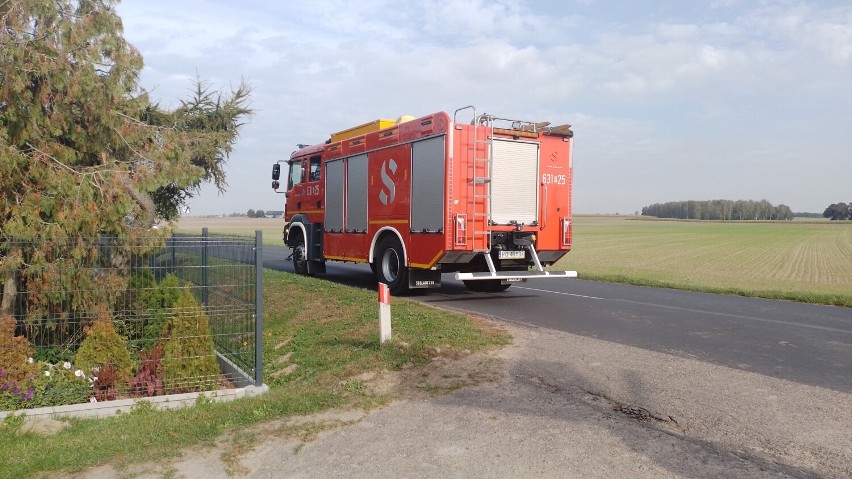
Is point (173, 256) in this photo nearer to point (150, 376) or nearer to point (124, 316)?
point (124, 316)

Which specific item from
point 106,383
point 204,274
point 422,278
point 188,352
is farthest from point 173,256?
point 422,278

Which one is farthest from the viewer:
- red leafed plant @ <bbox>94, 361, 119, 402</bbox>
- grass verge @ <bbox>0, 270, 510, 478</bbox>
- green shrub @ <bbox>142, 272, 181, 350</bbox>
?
green shrub @ <bbox>142, 272, 181, 350</bbox>

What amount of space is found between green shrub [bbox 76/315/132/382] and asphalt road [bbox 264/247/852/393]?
5507mm

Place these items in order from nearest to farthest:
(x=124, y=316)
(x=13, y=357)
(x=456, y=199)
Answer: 1. (x=13, y=357)
2. (x=124, y=316)
3. (x=456, y=199)

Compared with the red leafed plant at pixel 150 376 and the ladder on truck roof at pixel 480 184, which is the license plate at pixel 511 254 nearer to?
the ladder on truck roof at pixel 480 184

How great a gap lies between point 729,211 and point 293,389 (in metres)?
136

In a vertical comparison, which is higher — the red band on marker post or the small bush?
the red band on marker post

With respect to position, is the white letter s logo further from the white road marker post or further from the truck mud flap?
the white road marker post

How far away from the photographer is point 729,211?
427 ft

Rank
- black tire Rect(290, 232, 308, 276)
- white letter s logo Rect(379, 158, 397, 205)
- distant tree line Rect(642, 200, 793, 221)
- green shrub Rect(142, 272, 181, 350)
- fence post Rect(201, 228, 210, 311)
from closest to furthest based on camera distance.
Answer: green shrub Rect(142, 272, 181, 350)
fence post Rect(201, 228, 210, 311)
white letter s logo Rect(379, 158, 397, 205)
black tire Rect(290, 232, 308, 276)
distant tree line Rect(642, 200, 793, 221)

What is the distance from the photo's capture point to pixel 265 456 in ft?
16.1

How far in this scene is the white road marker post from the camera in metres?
7.80

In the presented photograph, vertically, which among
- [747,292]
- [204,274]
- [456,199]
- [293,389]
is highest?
[456,199]

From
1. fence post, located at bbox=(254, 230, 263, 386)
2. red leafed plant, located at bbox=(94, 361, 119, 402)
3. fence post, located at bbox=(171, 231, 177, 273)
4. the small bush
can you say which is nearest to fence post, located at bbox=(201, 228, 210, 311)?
fence post, located at bbox=(171, 231, 177, 273)
